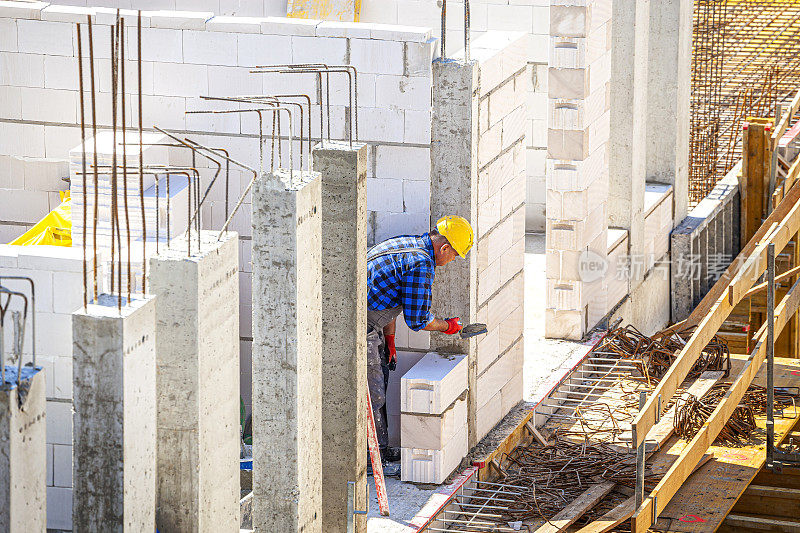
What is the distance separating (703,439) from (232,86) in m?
4.25

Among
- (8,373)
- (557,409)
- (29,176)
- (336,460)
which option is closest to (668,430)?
(557,409)

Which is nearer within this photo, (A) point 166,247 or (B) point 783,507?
(A) point 166,247

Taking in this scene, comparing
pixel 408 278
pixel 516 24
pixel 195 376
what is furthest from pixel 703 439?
pixel 516 24

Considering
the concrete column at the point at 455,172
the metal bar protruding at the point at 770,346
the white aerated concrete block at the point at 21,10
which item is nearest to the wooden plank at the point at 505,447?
the concrete column at the point at 455,172

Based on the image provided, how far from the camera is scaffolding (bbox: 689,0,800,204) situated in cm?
1734

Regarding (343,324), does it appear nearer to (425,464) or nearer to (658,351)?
(425,464)

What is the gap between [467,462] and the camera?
10.4 meters

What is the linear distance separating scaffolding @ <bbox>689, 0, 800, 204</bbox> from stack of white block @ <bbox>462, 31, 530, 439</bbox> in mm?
6233

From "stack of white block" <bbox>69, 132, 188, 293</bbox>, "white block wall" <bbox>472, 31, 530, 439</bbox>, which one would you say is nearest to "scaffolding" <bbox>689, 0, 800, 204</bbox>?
"white block wall" <bbox>472, 31, 530, 439</bbox>

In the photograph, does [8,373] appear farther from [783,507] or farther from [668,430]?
[783,507]

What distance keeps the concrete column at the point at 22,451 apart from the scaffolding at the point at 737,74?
12.0 metres

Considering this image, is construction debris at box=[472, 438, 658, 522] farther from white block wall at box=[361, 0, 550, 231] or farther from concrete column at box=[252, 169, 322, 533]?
white block wall at box=[361, 0, 550, 231]

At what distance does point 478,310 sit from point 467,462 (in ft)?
3.66

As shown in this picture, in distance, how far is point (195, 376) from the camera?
22.7ft
